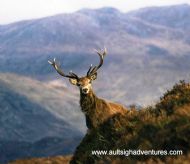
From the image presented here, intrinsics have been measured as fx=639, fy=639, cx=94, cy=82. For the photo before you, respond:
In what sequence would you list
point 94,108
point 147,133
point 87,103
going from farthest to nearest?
1. point 87,103
2. point 94,108
3. point 147,133

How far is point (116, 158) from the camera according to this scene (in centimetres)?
1195

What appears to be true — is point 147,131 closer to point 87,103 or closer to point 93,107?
point 93,107

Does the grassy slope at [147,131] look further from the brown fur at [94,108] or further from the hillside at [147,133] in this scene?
the brown fur at [94,108]

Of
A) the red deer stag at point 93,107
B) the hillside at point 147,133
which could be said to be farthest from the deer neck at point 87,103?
the hillside at point 147,133

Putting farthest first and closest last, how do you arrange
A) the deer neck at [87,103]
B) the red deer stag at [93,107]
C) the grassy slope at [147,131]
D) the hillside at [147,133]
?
the deer neck at [87,103]
the red deer stag at [93,107]
the grassy slope at [147,131]
the hillside at [147,133]

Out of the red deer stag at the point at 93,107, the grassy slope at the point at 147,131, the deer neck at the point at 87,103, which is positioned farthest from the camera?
the deer neck at the point at 87,103

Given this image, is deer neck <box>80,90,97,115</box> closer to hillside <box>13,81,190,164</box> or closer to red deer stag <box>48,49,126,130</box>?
red deer stag <box>48,49,126,130</box>

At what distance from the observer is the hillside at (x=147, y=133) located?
455 inches

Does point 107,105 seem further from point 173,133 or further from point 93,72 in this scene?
point 173,133

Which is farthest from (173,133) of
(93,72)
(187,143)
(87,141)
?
(93,72)

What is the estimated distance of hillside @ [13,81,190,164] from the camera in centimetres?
1156

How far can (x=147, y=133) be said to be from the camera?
12.7 m

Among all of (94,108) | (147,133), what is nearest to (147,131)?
(147,133)

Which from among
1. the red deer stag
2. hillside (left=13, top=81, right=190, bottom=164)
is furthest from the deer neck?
hillside (left=13, top=81, right=190, bottom=164)
